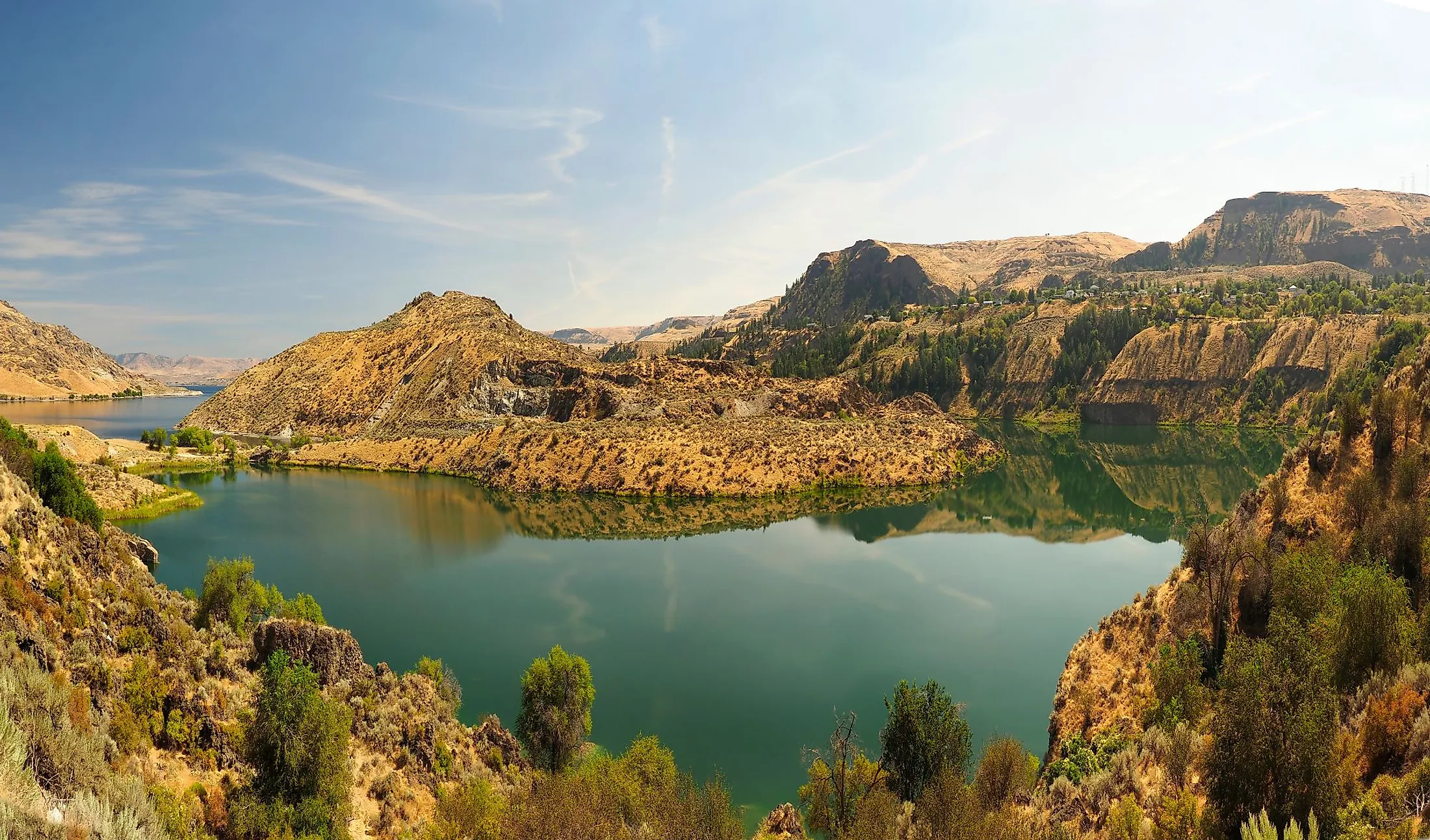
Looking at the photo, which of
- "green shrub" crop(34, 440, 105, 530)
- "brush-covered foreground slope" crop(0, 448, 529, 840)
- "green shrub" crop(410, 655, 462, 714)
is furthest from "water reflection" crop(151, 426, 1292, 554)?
"brush-covered foreground slope" crop(0, 448, 529, 840)

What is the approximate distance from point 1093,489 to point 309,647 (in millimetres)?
98138

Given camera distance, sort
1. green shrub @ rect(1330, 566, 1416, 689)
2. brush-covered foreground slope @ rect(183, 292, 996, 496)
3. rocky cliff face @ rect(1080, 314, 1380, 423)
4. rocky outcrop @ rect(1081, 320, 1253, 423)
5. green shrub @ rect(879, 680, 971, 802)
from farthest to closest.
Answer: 1. rocky outcrop @ rect(1081, 320, 1253, 423)
2. rocky cliff face @ rect(1080, 314, 1380, 423)
3. brush-covered foreground slope @ rect(183, 292, 996, 496)
4. green shrub @ rect(879, 680, 971, 802)
5. green shrub @ rect(1330, 566, 1416, 689)

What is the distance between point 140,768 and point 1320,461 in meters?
42.5

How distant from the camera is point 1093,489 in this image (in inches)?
3883

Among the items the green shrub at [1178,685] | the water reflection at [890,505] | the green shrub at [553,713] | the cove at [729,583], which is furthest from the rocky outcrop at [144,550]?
the green shrub at [1178,685]

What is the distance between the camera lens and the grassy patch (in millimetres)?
70994

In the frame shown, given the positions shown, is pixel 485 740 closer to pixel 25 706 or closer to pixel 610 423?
pixel 25 706

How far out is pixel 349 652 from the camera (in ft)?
87.9

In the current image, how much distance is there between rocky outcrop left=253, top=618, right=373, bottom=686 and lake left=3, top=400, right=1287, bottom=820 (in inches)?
400

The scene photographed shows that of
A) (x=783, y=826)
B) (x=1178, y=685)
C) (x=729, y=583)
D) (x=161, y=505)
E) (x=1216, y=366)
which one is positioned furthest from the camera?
(x=1216, y=366)

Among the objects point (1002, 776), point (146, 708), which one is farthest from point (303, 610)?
point (1002, 776)

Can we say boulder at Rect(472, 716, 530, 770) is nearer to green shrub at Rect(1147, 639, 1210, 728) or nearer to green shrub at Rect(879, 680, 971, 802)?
green shrub at Rect(879, 680, 971, 802)

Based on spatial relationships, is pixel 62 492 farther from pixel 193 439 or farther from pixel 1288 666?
pixel 193 439

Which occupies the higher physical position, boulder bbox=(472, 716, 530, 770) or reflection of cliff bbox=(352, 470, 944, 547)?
reflection of cliff bbox=(352, 470, 944, 547)
